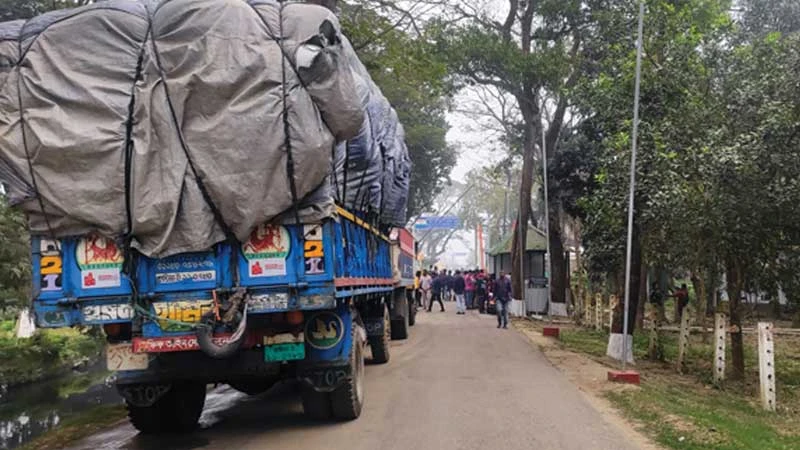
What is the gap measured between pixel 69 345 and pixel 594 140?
14775 mm

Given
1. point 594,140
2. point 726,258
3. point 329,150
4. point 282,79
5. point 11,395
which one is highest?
point 594,140

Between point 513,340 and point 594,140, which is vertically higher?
point 594,140

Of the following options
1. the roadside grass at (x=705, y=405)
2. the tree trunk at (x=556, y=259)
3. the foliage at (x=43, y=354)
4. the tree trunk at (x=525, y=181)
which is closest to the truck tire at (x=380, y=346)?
the roadside grass at (x=705, y=405)

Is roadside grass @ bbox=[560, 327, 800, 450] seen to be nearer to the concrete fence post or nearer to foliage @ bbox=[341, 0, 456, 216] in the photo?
the concrete fence post

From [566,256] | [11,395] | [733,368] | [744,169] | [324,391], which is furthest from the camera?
[566,256]

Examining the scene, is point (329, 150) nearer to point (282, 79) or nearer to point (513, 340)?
point (282, 79)

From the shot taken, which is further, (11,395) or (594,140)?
(594,140)

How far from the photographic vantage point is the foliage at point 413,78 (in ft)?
62.0

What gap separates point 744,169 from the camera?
1130 cm

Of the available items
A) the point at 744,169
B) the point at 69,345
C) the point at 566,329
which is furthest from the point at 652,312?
the point at 69,345

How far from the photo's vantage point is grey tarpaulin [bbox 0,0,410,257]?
712cm

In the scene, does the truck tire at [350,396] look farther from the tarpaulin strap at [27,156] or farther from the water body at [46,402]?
the water body at [46,402]

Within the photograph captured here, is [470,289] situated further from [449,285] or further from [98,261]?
[98,261]

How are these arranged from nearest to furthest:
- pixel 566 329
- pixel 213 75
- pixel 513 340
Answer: pixel 213 75
pixel 513 340
pixel 566 329
